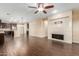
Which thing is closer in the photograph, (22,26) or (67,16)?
(22,26)

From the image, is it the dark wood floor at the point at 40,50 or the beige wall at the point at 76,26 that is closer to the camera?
the dark wood floor at the point at 40,50

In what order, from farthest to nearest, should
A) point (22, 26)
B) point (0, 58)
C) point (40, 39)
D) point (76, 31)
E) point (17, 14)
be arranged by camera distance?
point (40, 39) < point (76, 31) < point (22, 26) < point (17, 14) < point (0, 58)

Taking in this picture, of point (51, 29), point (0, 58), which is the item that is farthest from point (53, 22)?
point (0, 58)

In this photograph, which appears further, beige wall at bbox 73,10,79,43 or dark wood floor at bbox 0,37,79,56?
beige wall at bbox 73,10,79,43

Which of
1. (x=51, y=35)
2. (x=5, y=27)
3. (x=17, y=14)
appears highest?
(x=17, y=14)

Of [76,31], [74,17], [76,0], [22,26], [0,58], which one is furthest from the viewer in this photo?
[74,17]

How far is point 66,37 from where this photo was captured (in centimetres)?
650

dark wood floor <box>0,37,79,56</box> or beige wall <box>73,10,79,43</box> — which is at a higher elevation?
beige wall <box>73,10,79,43</box>

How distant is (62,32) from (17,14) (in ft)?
10.3

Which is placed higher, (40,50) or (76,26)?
(76,26)

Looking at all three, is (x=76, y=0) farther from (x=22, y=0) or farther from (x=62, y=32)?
Answer: (x=62, y=32)

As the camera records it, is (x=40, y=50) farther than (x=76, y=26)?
No

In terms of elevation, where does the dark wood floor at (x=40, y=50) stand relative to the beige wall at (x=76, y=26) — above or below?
below

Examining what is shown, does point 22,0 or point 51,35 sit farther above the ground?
point 22,0
